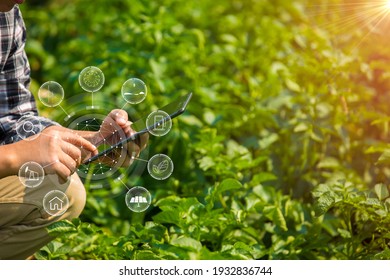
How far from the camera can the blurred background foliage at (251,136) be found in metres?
2.25

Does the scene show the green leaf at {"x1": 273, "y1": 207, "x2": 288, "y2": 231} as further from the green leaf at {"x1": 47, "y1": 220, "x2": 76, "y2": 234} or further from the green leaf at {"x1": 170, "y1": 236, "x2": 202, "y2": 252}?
the green leaf at {"x1": 47, "y1": 220, "x2": 76, "y2": 234}

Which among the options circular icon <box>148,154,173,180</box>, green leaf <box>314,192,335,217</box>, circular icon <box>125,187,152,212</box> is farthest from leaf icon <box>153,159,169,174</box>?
green leaf <box>314,192,335,217</box>

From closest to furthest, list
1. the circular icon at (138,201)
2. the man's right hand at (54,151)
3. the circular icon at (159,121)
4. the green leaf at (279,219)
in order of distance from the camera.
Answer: the man's right hand at (54,151) → the circular icon at (159,121) → the circular icon at (138,201) → the green leaf at (279,219)

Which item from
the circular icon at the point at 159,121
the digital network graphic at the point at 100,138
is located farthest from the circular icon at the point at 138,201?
the circular icon at the point at 159,121

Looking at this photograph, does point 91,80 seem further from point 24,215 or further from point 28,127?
point 24,215

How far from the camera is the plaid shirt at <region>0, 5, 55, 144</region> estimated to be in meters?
2.27

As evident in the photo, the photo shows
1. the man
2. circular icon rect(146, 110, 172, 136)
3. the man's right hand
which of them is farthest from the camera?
circular icon rect(146, 110, 172, 136)

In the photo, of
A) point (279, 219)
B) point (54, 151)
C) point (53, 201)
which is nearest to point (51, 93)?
point (53, 201)

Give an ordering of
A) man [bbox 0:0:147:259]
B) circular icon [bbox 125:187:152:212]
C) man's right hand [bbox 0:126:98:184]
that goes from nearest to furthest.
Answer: man's right hand [bbox 0:126:98:184]
man [bbox 0:0:147:259]
circular icon [bbox 125:187:152:212]

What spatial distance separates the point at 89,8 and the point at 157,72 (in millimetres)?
1514

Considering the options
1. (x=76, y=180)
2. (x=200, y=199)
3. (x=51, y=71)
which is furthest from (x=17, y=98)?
(x=51, y=71)

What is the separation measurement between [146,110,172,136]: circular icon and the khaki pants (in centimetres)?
31

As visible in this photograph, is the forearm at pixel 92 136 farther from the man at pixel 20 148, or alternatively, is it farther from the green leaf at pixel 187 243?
the green leaf at pixel 187 243

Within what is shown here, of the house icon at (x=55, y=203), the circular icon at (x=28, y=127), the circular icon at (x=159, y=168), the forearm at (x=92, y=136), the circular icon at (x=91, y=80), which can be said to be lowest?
the house icon at (x=55, y=203)
